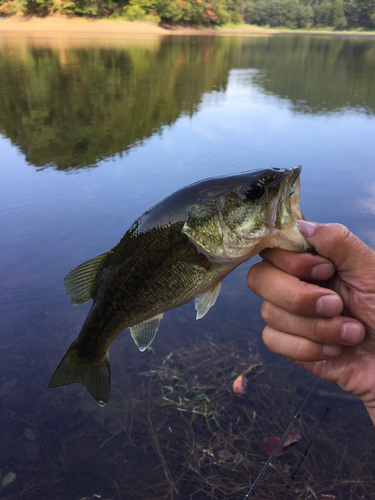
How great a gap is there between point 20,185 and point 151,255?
686 cm

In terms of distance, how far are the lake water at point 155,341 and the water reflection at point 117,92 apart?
13cm

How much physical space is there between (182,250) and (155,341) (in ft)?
8.52

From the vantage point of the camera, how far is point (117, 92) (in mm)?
15375

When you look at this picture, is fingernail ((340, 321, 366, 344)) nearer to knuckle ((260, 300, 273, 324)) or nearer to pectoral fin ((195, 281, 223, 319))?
knuckle ((260, 300, 273, 324))

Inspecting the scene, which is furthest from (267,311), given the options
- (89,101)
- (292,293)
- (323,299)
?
(89,101)

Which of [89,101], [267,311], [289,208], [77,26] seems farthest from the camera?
[77,26]

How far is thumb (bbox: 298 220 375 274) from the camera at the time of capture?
173cm

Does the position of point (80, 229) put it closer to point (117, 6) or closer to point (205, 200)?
point (205, 200)

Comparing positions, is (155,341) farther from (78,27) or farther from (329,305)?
(78,27)

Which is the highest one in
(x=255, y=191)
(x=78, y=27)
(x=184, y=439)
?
(x=78, y=27)

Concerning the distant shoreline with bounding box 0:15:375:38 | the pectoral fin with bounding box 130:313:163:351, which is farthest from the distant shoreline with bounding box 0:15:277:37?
the pectoral fin with bounding box 130:313:163:351

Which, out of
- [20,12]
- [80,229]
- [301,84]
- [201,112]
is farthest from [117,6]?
[80,229]

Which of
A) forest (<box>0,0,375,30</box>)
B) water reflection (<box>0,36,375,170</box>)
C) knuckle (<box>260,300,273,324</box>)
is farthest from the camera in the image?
forest (<box>0,0,375,30</box>)

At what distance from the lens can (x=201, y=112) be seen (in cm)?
1318
